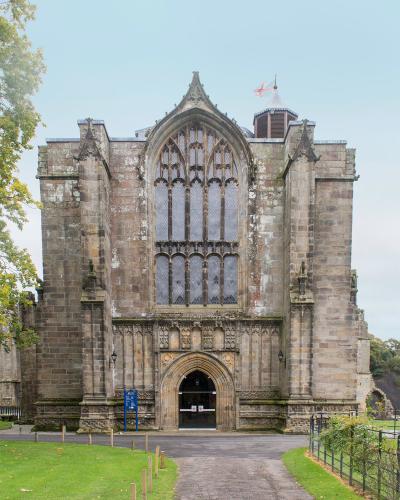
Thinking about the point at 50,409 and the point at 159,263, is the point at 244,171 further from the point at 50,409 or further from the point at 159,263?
the point at 50,409

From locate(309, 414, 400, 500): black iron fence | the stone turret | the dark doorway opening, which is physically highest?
the stone turret

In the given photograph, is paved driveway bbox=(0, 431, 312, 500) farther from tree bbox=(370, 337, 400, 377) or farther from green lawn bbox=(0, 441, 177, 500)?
tree bbox=(370, 337, 400, 377)

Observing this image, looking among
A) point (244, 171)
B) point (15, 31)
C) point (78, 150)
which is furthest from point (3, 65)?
point (244, 171)

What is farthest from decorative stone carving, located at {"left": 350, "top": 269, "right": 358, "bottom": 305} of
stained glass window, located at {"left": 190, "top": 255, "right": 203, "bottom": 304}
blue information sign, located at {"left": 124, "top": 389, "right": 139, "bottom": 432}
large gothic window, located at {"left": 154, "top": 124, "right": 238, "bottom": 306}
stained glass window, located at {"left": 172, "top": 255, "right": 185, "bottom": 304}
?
blue information sign, located at {"left": 124, "top": 389, "right": 139, "bottom": 432}

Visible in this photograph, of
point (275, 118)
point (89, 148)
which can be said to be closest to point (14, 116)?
point (89, 148)

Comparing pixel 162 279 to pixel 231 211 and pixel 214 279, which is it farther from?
pixel 231 211

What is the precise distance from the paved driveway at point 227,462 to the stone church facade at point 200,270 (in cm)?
262

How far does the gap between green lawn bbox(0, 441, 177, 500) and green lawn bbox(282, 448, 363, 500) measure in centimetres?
341

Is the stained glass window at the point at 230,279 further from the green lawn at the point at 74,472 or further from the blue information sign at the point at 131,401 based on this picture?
the green lawn at the point at 74,472

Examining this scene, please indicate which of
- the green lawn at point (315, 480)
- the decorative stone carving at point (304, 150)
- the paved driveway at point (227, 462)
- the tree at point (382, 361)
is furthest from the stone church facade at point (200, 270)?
the tree at point (382, 361)

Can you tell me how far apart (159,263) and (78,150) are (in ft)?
22.7

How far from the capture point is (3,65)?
1569cm

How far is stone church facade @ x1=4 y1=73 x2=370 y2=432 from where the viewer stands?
2411 centimetres

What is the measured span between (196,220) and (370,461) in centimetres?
1631
